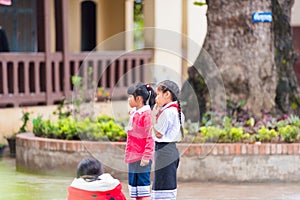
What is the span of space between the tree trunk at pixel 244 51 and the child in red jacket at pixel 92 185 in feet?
18.7

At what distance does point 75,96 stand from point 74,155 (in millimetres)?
2911

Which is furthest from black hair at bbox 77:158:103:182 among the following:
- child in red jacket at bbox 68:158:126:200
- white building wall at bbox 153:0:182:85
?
white building wall at bbox 153:0:182:85

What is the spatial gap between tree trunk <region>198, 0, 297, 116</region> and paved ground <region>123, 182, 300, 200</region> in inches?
78.8

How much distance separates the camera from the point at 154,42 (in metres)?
17.5

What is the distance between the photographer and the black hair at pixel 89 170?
6.41 m

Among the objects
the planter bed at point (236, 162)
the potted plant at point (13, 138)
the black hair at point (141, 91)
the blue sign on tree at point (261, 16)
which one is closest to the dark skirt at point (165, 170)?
the black hair at point (141, 91)

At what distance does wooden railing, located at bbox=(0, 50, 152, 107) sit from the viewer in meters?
14.5

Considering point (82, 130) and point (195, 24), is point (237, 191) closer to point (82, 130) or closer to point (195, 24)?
point (82, 130)

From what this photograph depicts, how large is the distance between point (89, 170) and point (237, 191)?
3646mm

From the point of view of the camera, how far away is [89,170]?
640 cm

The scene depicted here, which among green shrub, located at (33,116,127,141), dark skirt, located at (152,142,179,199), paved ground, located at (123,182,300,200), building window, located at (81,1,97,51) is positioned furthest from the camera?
building window, located at (81,1,97,51)

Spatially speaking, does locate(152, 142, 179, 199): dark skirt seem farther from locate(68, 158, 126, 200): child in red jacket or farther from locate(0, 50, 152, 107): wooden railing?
locate(0, 50, 152, 107): wooden railing

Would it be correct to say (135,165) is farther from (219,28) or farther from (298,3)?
(298,3)

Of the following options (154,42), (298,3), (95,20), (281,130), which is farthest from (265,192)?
(298,3)
